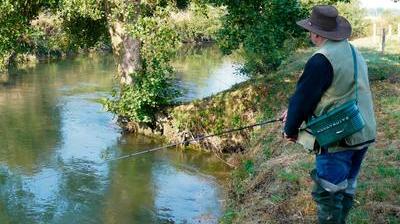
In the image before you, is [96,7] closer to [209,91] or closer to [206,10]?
[206,10]

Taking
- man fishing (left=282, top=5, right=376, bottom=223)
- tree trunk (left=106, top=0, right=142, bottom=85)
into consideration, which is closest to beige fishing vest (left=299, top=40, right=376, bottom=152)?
man fishing (left=282, top=5, right=376, bottom=223)

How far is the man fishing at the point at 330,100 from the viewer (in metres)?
4.20

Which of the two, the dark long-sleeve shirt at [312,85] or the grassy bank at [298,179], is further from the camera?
the grassy bank at [298,179]

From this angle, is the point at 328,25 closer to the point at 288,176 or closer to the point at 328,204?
the point at 328,204

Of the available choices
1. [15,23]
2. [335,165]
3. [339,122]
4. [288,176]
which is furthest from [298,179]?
[15,23]

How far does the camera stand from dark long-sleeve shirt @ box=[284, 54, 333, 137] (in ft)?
13.7

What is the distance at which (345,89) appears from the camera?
14.0 feet

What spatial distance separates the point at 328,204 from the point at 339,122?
2.57 ft

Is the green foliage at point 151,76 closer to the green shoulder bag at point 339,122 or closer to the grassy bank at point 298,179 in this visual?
the grassy bank at point 298,179

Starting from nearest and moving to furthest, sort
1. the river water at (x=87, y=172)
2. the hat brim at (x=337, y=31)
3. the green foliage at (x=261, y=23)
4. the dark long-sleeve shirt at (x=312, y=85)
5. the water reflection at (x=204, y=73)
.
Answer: the dark long-sleeve shirt at (x=312, y=85) < the hat brim at (x=337, y=31) < the river water at (x=87, y=172) < the green foliage at (x=261, y=23) < the water reflection at (x=204, y=73)

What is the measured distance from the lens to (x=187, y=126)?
15234mm

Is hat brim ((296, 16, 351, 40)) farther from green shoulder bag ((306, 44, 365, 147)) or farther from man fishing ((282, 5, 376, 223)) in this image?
green shoulder bag ((306, 44, 365, 147))

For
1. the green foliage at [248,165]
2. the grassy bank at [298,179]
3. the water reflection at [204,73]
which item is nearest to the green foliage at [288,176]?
the grassy bank at [298,179]

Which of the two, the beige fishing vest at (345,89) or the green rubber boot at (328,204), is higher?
the beige fishing vest at (345,89)
